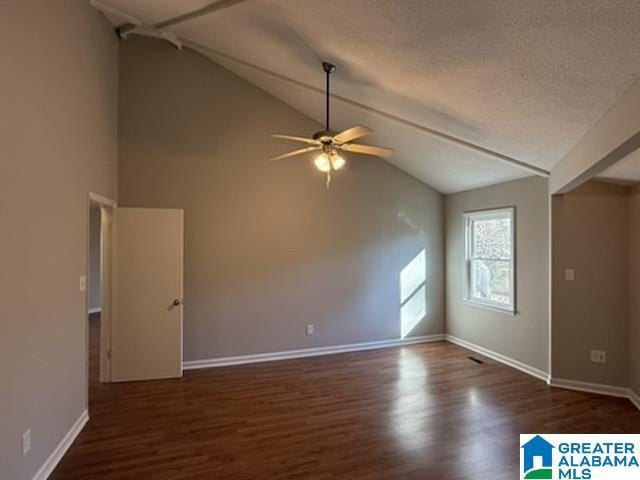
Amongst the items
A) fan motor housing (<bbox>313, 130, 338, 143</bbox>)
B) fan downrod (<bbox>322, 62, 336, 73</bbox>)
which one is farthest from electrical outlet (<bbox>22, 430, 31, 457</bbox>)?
fan downrod (<bbox>322, 62, 336, 73</bbox>)

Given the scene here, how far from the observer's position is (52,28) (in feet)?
8.75

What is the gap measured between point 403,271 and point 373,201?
1.21 metres

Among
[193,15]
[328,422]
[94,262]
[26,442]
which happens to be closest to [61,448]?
[26,442]

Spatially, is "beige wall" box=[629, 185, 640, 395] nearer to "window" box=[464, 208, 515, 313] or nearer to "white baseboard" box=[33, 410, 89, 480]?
"window" box=[464, 208, 515, 313]

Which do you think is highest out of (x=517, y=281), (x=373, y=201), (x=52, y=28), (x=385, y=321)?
(x=52, y=28)

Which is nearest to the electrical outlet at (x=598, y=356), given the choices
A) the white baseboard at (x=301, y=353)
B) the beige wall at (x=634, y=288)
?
the beige wall at (x=634, y=288)

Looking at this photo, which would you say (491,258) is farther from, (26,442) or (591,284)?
(26,442)

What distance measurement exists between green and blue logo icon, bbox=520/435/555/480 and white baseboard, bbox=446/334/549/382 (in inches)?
63.8

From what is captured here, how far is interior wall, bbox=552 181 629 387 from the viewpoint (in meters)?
3.98

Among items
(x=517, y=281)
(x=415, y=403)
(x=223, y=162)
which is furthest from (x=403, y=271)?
(x=223, y=162)

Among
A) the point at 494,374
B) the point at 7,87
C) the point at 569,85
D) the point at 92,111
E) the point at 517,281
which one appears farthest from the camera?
the point at 517,281

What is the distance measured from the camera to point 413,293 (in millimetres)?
6035

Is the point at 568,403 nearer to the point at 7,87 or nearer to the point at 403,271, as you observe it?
the point at 403,271

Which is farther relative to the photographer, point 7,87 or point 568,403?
point 568,403
